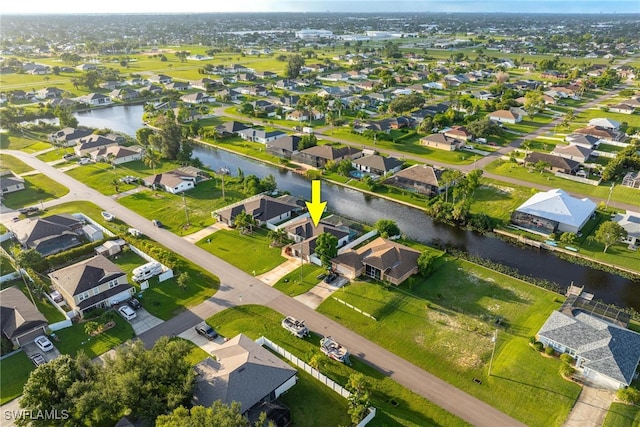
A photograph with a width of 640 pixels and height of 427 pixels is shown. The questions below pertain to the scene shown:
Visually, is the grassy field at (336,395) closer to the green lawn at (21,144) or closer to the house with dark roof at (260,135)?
the house with dark roof at (260,135)

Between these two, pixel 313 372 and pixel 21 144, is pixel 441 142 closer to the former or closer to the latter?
pixel 313 372

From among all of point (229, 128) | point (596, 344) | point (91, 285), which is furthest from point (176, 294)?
point (229, 128)

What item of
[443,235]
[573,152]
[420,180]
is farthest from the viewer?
[573,152]

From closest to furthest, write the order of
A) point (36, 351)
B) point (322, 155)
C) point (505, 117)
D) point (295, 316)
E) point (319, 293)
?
point (36, 351)
point (295, 316)
point (319, 293)
point (322, 155)
point (505, 117)

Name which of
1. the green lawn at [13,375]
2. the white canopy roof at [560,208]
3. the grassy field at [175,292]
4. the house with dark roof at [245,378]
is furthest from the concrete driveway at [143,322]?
the white canopy roof at [560,208]

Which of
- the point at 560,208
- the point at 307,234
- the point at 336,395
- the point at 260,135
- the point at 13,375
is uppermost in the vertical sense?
the point at 260,135

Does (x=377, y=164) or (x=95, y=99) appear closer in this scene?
(x=377, y=164)

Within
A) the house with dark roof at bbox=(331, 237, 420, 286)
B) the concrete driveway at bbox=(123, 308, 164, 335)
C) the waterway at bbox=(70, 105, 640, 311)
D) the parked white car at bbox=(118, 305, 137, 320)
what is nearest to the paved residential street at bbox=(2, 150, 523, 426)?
the concrete driveway at bbox=(123, 308, 164, 335)

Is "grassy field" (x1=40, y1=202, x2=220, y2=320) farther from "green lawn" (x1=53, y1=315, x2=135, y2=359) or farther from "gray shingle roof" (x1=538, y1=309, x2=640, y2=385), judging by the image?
"gray shingle roof" (x1=538, y1=309, x2=640, y2=385)
